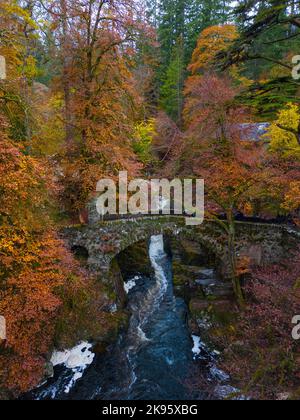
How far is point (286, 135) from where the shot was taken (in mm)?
14797

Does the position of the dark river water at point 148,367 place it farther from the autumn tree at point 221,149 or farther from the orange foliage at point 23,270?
the autumn tree at point 221,149

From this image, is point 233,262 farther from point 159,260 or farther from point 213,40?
point 213,40

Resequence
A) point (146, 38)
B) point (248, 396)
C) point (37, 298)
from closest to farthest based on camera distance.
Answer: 1. point (248, 396)
2. point (37, 298)
3. point (146, 38)

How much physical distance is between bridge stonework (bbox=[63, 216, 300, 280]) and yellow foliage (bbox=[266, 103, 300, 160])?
3.99m

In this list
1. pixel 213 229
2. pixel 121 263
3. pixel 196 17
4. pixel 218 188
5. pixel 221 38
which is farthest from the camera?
pixel 196 17

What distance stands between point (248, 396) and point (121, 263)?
13902 millimetres

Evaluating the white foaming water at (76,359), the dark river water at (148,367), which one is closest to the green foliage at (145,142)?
the dark river water at (148,367)

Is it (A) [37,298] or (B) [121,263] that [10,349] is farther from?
(B) [121,263]

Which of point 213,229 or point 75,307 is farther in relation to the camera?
point 213,229

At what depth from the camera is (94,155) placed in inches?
604

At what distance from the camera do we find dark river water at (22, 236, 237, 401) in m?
11.9

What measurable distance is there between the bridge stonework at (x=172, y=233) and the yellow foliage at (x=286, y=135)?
3.99 metres

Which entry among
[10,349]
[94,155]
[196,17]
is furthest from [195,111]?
[196,17]

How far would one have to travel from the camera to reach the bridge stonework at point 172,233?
1603 centimetres
